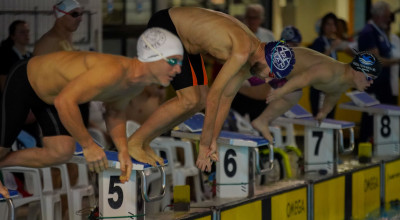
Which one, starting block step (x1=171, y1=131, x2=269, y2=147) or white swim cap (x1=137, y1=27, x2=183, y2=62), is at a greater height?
white swim cap (x1=137, y1=27, x2=183, y2=62)

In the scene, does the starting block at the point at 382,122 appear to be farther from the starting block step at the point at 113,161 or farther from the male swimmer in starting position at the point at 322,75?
the starting block step at the point at 113,161

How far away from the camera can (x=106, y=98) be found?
3.98 m

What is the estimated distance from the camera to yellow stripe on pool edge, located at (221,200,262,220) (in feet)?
16.0

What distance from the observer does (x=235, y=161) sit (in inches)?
217

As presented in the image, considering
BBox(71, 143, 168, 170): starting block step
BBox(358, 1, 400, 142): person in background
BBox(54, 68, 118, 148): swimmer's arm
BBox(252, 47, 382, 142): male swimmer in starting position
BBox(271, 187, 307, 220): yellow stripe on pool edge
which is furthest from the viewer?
BBox(358, 1, 400, 142): person in background

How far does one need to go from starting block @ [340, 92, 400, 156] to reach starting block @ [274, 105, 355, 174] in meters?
0.70

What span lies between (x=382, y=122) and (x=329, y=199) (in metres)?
1.65

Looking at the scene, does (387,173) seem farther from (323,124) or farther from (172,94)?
(172,94)

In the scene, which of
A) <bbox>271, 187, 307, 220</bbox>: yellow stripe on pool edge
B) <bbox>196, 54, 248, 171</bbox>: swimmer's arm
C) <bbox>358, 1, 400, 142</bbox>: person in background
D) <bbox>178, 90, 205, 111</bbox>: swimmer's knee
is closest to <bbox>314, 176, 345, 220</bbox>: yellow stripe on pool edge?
<bbox>271, 187, 307, 220</bbox>: yellow stripe on pool edge

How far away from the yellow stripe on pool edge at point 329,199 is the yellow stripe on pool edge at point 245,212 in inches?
33.5

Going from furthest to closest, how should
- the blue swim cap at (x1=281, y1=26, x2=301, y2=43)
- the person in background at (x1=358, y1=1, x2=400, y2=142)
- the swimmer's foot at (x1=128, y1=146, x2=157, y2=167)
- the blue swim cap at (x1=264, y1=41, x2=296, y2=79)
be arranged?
1. the person in background at (x1=358, y1=1, x2=400, y2=142)
2. the blue swim cap at (x1=281, y1=26, x2=301, y2=43)
3. the blue swim cap at (x1=264, y1=41, x2=296, y2=79)
4. the swimmer's foot at (x1=128, y1=146, x2=157, y2=167)

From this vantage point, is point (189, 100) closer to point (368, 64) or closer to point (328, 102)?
point (368, 64)

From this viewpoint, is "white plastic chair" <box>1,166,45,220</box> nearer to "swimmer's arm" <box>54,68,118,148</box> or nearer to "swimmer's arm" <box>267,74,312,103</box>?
"swimmer's arm" <box>54,68,118,148</box>

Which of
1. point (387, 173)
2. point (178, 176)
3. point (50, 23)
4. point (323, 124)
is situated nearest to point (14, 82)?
point (178, 176)
